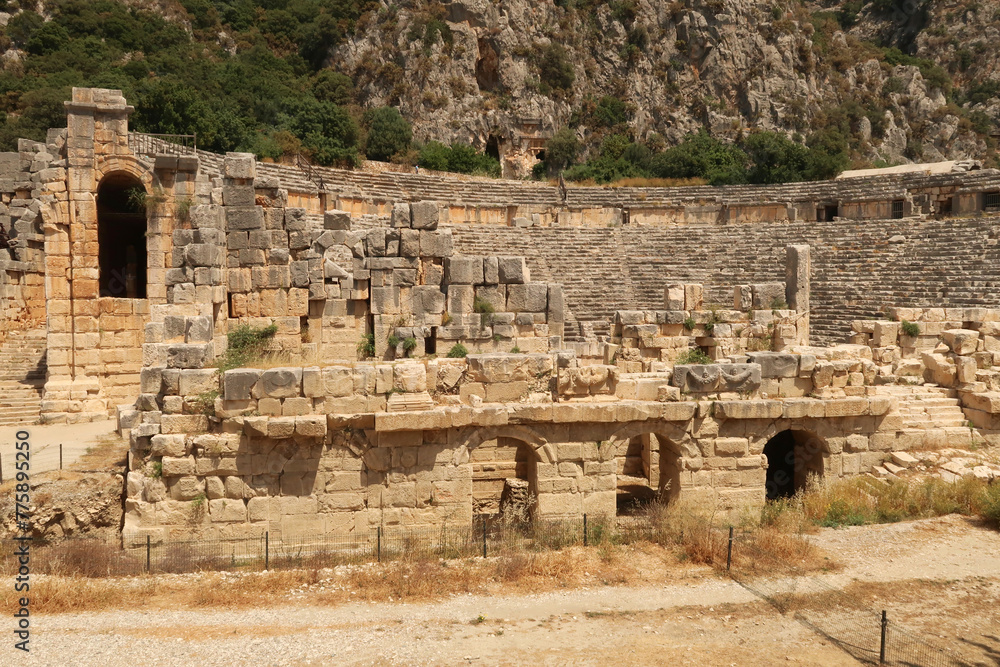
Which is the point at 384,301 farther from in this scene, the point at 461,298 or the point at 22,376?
the point at 22,376

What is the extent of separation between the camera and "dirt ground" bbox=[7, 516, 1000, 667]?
6.09 metres

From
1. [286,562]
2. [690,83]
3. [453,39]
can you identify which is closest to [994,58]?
[690,83]

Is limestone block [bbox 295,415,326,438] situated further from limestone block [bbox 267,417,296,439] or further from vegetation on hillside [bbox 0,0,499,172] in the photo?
vegetation on hillside [bbox 0,0,499,172]

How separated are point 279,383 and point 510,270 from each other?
5.17m

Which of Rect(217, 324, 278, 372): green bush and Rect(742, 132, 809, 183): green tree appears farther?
Rect(742, 132, 809, 183): green tree

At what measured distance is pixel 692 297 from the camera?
16156mm

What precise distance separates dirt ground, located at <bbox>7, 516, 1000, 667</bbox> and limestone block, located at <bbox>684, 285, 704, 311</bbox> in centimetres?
865

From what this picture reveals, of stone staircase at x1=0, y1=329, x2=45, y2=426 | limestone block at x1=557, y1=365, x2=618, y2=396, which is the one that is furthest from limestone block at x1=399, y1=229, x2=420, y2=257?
stone staircase at x1=0, y1=329, x2=45, y2=426

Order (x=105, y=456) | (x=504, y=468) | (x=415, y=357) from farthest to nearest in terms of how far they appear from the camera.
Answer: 1. (x=415, y=357)
2. (x=504, y=468)
3. (x=105, y=456)

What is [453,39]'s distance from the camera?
4062 centimetres

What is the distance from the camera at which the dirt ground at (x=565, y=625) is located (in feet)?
20.0

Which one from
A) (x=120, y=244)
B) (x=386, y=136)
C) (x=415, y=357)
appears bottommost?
(x=415, y=357)

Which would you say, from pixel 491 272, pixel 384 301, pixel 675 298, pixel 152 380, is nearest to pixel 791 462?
pixel 675 298

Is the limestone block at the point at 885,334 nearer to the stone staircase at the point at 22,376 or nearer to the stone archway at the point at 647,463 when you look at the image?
the stone archway at the point at 647,463
